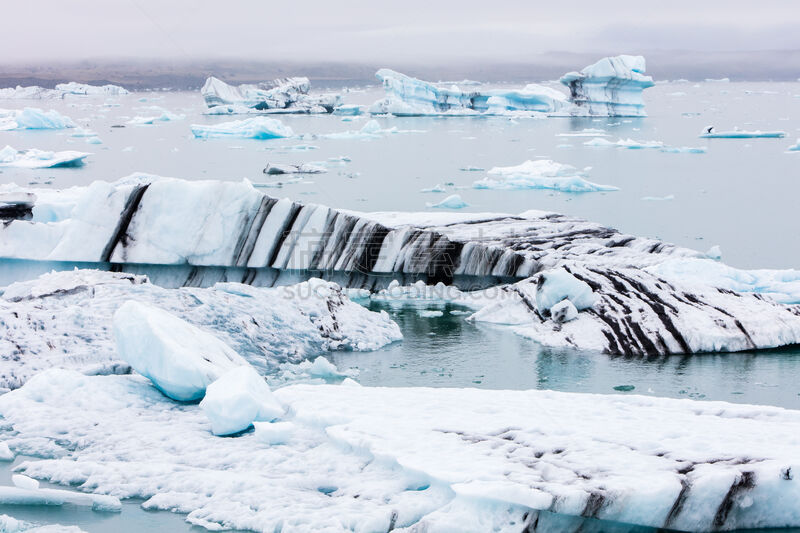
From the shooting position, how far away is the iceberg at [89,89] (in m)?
59.4

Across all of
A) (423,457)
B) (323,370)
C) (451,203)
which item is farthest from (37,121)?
(423,457)

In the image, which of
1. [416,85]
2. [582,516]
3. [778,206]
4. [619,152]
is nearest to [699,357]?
[582,516]

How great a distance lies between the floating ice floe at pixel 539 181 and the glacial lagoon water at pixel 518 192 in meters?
0.23

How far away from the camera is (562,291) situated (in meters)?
6.43

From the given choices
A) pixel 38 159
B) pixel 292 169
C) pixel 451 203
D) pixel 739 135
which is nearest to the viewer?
pixel 451 203

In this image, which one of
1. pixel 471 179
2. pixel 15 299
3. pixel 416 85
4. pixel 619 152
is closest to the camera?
pixel 15 299

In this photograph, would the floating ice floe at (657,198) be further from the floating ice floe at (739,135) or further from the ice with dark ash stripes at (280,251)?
the floating ice floe at (739,135)

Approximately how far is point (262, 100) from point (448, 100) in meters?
8.74

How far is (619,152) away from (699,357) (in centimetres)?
1609

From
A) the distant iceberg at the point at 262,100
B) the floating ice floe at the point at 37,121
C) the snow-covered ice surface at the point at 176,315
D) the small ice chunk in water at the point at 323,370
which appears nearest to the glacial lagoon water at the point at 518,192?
the small ice chunk in water at the point at 323,370

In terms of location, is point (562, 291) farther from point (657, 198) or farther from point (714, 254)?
point (657, 198)

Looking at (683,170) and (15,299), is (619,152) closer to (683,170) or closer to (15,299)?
(683,170)

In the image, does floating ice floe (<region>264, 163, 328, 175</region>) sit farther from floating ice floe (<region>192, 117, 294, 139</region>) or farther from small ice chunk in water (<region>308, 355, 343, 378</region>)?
small ice chunk in water (<region>308, 355, 343, 378</region>)

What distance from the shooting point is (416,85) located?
34531mm
